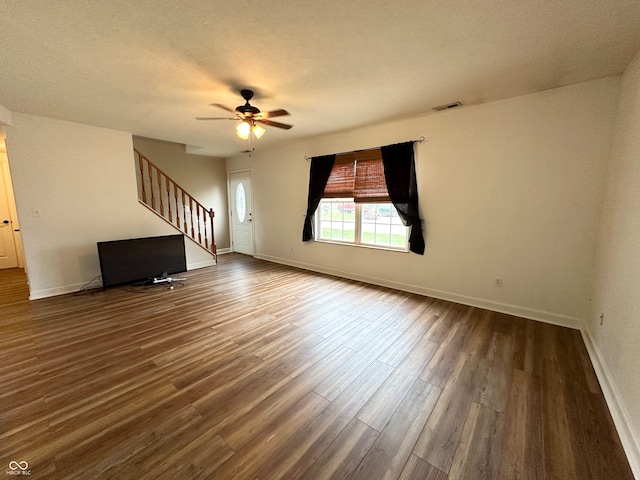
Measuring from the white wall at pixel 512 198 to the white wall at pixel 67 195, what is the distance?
4136mm

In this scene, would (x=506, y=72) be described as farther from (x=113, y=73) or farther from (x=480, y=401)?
(x=113, y=73)

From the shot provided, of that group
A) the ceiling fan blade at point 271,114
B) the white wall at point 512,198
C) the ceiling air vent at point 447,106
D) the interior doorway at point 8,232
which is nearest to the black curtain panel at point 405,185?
the white wall at point 512,198

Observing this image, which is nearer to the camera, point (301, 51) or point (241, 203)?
point (301, 51)

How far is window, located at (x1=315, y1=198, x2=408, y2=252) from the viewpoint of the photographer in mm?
4254

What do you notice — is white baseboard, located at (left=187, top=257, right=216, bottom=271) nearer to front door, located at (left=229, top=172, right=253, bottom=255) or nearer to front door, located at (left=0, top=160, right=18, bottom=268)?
front door, located at (left=229, top=172, right=253, bottom=255)

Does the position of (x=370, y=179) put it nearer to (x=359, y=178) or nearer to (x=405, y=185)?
(x=359, y=178)

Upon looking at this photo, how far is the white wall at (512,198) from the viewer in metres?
2.72

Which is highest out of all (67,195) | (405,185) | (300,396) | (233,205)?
(405,185)

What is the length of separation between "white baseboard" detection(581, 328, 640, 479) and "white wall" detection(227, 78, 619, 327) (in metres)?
0.85

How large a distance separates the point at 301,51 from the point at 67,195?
430 cm

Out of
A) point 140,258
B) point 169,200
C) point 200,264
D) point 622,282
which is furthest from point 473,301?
point 169,200

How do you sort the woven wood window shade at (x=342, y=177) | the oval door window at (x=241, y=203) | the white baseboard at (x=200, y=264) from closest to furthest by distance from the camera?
A: the woven wood window shade at (x=342, y=177)
the white baseboard at (x=200, y=264)
the oval door window at (x=241, y=203)

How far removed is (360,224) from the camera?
15.3ft

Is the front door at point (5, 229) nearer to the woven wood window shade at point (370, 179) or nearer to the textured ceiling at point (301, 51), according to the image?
the textured ceiling at point (301, 51)
